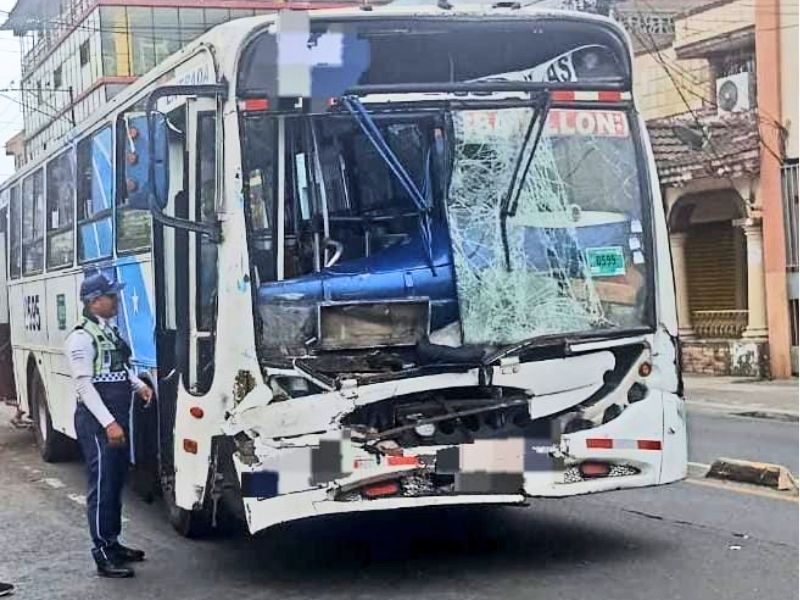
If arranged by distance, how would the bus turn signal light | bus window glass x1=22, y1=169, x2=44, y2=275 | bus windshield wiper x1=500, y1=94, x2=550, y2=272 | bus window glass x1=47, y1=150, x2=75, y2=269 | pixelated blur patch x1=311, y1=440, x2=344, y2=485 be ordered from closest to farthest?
pixelated blur patch x1=311, y1=440, x2=344, y2=485 → the bus turn signal light → bus windshield wiper x1=500, y1=94, x2=550, y2=272 → bus window glass x1=47, y1=150, x2=75, y2=269 → bus window glass x1=22, y1=169, x2=44, y2=275

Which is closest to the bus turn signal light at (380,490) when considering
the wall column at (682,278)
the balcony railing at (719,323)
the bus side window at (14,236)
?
the bus side window at (14,236)

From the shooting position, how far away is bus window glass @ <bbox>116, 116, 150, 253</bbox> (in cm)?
807

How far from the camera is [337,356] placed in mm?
6605

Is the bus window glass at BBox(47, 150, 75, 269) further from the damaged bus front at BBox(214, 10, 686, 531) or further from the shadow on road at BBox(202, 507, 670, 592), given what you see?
the damaged bus front at BBox(214, 10, 686, 531)

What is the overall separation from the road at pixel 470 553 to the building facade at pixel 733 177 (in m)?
12.9

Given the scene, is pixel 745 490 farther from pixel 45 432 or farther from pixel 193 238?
pixel 45 432

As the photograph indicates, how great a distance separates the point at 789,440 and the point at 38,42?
4988cm

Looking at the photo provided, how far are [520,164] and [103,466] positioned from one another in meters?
2.90

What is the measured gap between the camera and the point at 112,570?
23.6 ft

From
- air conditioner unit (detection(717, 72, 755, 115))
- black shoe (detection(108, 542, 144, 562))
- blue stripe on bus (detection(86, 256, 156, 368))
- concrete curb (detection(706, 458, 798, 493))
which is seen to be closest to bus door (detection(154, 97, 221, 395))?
blue stripe on bus (detection(86, 256, 156, 368))

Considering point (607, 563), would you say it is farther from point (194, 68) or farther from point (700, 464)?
point (700, 464)

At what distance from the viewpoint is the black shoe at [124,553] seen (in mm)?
7324

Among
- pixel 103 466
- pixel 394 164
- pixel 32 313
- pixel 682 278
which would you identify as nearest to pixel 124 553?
pixel 103 466

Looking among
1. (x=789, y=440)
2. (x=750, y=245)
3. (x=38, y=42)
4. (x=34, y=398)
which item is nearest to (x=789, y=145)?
(x=750, y=245)
